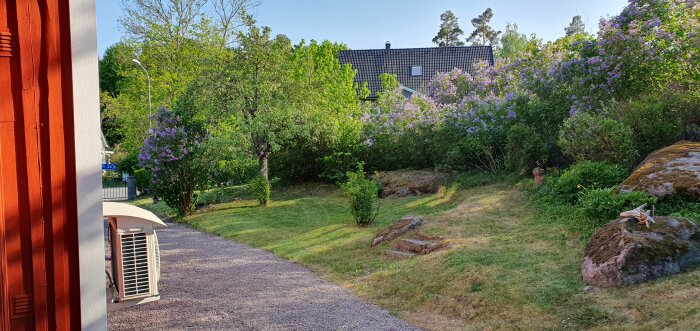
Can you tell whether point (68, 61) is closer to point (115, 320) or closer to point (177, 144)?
point (115, 320)

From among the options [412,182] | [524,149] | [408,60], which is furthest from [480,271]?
[408,60]

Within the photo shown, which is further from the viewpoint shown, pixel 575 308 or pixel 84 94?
pixel 575 308

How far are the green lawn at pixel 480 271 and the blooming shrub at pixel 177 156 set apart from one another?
2255 millimetres

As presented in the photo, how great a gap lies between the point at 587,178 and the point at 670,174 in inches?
64.6

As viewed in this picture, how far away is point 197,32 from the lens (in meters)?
24.7

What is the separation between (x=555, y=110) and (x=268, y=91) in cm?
669

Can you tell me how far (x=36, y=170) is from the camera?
3186 millimetres

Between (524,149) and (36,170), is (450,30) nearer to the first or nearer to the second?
(524,149)

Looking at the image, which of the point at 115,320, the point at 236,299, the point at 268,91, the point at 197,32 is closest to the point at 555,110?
the point at 268,91

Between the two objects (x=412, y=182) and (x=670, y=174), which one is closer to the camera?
(x=670, y=174)

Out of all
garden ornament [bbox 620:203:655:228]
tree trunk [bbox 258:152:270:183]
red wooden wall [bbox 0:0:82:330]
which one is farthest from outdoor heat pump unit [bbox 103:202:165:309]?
tree trunk [bbox 258:152:270:183]

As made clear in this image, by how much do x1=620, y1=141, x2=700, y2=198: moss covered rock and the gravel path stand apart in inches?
154

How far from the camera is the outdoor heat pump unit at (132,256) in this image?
174 inches

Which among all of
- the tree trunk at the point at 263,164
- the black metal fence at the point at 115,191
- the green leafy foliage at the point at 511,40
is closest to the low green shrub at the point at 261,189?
the tree trunk at the point at 263,164
